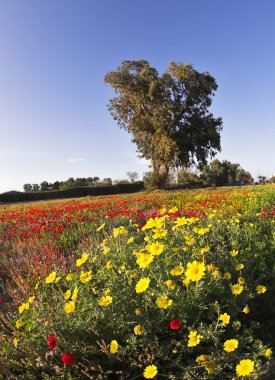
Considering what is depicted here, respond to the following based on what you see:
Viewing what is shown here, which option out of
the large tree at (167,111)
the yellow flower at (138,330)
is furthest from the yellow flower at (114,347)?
the large tree at (167,111)

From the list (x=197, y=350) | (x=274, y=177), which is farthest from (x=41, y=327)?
(x=274, y=177)

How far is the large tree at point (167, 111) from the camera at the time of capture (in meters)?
31.8

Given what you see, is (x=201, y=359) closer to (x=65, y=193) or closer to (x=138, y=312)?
(x=138, y=312)

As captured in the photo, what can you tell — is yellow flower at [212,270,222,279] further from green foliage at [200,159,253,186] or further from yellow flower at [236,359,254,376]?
green foliage at [200,159,253,186]

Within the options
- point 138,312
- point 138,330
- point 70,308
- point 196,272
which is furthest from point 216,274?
point 70,308

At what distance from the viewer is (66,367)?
8.12ft

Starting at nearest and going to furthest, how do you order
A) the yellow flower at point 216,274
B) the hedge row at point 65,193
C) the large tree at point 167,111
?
the yellow flower at point 216,274 → the large tree at point 167,111 → the hedge row at point 65,193

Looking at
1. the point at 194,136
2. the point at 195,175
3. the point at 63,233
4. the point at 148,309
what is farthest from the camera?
the point at 195,175

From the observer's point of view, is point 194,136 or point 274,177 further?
point 274,177

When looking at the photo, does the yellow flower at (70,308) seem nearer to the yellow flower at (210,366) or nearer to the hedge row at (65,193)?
the yellow flower at (210,366)

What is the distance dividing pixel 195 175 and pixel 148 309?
6325 cm

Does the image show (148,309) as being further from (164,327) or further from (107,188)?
(107,188)

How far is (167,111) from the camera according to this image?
3216 centimetres

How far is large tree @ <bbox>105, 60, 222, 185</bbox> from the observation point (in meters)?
31.8
